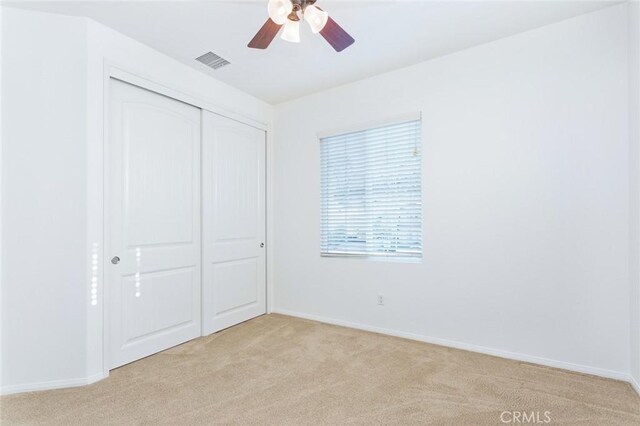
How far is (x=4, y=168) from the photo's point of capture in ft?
7.08

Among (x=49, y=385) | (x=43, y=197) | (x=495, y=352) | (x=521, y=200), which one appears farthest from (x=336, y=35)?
(x=49, y=385)

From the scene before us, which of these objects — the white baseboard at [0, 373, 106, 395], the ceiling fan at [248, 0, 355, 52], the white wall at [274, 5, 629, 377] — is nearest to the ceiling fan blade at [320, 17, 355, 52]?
the ceiling fan at [248, 0, 355, 52]

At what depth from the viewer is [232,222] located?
11.7 ft

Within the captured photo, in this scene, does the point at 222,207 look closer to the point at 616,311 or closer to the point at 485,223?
the point at 485,223

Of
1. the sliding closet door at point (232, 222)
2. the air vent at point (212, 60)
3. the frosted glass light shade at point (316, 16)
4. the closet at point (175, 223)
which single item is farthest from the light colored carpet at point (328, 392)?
the air vent at point (212, 60)

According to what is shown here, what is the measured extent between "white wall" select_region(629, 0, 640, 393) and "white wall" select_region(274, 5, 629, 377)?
0.06 metres

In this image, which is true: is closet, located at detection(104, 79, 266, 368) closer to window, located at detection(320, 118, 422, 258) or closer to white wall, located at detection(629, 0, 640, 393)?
window, located at detection(320, 118, 422, 258)

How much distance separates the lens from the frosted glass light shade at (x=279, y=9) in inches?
65.9

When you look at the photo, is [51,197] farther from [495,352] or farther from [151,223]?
[495,352]

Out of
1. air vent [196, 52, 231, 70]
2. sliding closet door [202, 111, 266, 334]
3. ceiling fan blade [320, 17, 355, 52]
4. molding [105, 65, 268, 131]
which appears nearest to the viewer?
ceiling fan blade [320, 17, 355, 52]

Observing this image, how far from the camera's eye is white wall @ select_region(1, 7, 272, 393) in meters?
2.18

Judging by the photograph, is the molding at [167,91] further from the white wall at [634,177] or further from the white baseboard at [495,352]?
the white wall at [634,177]

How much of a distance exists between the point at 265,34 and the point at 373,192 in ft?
6.16

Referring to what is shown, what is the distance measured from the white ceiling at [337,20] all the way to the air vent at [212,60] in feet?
0.18
